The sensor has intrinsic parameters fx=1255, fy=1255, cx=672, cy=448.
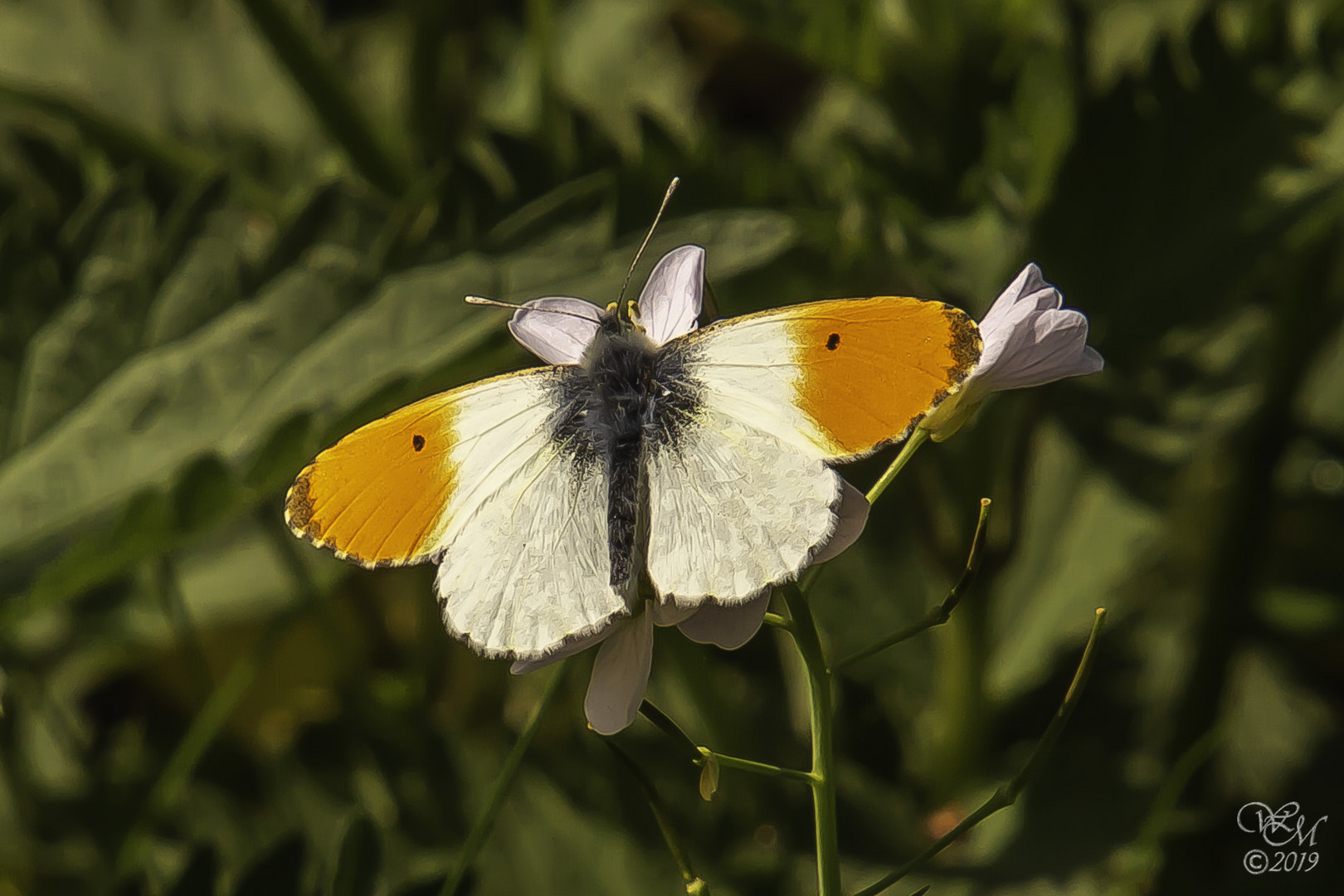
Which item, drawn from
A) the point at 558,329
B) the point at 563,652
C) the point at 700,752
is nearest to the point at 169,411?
the point at 558,329

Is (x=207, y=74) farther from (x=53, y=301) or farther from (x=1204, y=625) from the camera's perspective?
(x=1204, y=625)

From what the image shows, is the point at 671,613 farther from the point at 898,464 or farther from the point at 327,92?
the point at 327,92

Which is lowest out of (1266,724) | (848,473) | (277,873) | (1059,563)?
(1266,724)

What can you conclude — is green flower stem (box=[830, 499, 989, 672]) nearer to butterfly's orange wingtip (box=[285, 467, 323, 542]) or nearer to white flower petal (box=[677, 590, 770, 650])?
white flower petal (box=[677, 590, 770, 650])

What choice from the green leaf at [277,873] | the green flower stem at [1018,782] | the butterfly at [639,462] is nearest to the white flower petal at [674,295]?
the butterfly at [639,462]

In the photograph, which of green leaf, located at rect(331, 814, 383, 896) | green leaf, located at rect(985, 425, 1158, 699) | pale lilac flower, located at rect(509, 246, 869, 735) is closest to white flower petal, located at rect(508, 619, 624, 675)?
pale lilac flower, located at rect(509, 246, 869, 735)

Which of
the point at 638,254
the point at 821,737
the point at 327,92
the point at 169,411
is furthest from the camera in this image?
the point at 327,92
